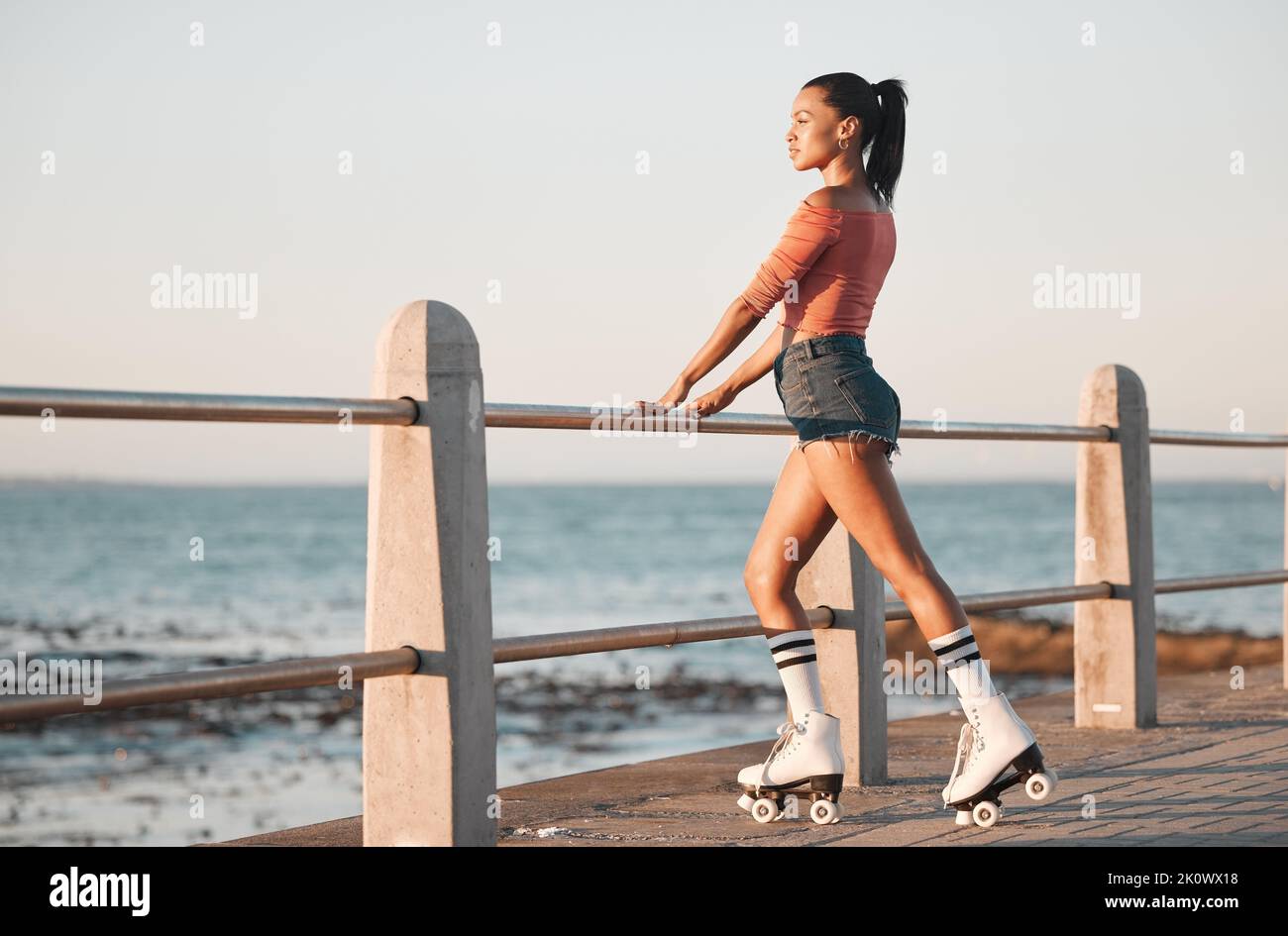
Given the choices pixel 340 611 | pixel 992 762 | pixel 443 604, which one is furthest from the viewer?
pixel 340 611

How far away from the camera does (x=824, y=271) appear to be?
3.97 metres

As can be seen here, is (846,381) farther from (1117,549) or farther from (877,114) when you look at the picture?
(1117,549)

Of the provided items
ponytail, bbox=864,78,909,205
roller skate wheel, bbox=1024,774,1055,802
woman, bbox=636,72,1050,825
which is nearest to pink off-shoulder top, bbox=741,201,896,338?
woman, bbox=636,72,1050,825

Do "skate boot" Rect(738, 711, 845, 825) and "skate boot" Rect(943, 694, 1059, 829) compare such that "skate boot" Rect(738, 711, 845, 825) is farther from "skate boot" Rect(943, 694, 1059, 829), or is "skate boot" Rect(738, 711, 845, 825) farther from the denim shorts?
the denim shorts

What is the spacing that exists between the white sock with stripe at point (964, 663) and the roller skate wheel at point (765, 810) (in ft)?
1.93

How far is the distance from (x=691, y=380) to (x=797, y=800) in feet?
4.17

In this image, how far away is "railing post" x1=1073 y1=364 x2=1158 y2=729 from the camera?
21.9ft

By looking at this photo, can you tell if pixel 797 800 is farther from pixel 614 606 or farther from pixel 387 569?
pixel 614 606

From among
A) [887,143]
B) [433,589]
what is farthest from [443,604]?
[887,143]

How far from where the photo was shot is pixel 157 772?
1284 centimetres

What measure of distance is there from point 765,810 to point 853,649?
3.37 feet

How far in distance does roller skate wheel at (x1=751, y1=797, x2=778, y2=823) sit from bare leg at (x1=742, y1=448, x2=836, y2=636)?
0.45 metres

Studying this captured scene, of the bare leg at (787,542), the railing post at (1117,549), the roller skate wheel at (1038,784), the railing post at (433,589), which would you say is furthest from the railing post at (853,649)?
the railing post at (1117,549)
